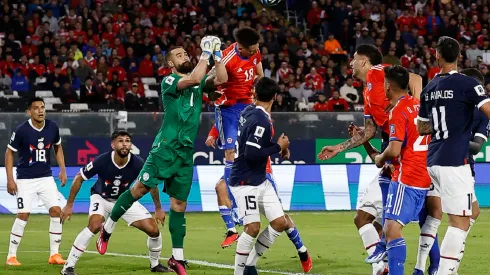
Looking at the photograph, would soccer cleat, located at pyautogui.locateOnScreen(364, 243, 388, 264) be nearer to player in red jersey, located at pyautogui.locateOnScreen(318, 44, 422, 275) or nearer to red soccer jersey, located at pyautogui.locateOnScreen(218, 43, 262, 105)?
player in red jersey, located at pyautogui.locateOnScreen(318, 44, 422, 275)

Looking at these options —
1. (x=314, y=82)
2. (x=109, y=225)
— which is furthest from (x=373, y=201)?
(x=314, y=82)

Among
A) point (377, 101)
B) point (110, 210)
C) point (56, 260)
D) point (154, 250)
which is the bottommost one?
point (56, 260)

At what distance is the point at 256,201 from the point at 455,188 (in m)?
2.16

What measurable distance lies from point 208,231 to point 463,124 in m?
8.39

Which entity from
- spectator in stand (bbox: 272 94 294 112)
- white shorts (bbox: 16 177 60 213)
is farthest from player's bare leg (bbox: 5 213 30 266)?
spectator in stand (bbox: 272 94 294 112)

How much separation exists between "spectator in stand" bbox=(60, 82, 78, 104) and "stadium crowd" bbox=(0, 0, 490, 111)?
3cm

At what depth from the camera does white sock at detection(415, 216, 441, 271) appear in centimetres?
991

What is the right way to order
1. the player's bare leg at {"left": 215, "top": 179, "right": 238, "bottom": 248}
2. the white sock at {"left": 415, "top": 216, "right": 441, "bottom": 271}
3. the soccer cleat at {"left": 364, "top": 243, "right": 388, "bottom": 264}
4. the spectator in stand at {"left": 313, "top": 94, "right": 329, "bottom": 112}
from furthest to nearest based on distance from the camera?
the spectator in stand at {"left": 313, "top": 94, "right": 329, "bottom": 112} → the player's bare leg at {"left": 215, "top": 179, "right": 238, "bottom": 248} → the soccer cleat at {"left": 364, "top": 243, "right": 388, "bottom": 264} → the white sock at {"left": 415, "top": 216, "right": 441, "bottom": 271}

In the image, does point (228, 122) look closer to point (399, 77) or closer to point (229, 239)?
point (229, 239)

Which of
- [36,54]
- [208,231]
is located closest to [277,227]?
[208,231]

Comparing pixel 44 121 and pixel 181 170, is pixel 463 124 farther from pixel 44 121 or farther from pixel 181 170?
pixel 44 121

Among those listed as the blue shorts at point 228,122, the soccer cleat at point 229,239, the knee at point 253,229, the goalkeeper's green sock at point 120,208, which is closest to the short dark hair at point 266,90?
the knee at point 253,229

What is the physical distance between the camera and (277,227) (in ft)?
34.2

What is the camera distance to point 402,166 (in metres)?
9.61
